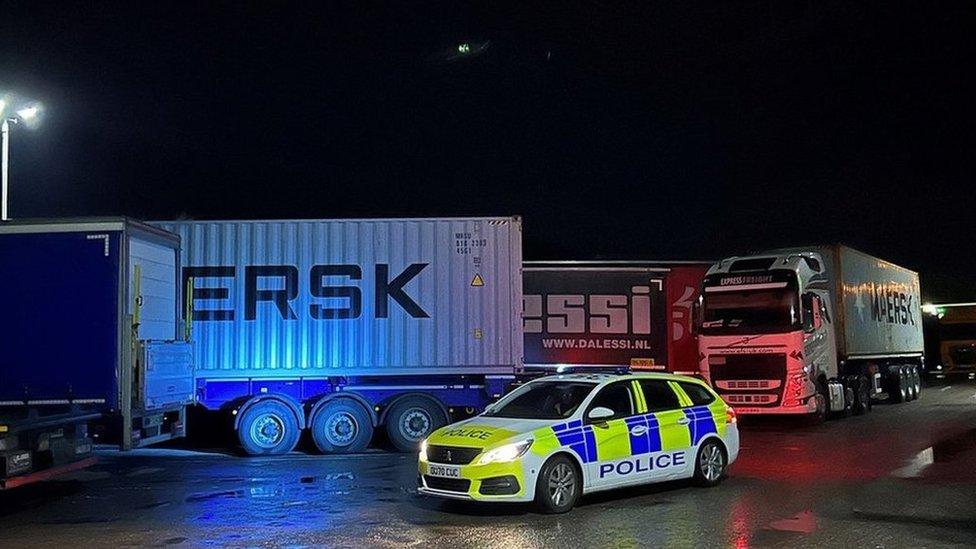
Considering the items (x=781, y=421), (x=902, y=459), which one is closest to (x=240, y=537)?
(x=902, y=459)

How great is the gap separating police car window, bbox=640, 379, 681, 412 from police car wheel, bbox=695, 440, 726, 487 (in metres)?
0.68

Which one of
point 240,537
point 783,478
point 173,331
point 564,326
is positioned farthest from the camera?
point 564,326

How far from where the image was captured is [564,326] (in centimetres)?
2081

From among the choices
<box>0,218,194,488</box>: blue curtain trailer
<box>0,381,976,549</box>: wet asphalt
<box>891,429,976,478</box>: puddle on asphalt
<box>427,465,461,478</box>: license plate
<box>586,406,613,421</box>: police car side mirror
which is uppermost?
<box>0,218,194,488</box>: blue curtain trailer

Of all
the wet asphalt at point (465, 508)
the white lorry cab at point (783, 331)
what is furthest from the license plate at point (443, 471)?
the white lorry cab at point (783, 331)

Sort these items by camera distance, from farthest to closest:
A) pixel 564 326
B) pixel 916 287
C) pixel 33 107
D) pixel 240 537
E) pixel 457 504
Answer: pixel 916 287, pixel 564 326, pixel 33 107, pixel 457 504, pixel 240 537

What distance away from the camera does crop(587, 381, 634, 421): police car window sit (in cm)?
1019

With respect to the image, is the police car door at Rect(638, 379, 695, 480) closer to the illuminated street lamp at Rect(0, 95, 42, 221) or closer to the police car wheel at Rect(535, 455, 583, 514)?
the police car wheel at Rect(535, 455, 583, 514)

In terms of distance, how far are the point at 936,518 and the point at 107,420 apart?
9.31m

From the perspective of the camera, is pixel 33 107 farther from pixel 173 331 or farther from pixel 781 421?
pixel 781 421

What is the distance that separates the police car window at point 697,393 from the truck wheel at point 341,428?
6.10 meters

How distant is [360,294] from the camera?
51.3ft

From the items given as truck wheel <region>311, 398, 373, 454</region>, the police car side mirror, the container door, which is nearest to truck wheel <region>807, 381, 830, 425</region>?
truck wheel <region>311, 398, 373, 454</region>

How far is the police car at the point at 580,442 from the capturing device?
9203 mm
